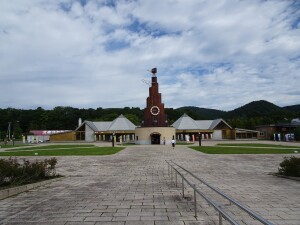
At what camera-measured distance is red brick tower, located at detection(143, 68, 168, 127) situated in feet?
176

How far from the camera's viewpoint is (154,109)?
5372 centimetres

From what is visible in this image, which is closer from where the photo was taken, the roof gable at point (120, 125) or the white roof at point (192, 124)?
the white roof at point (192, 124)

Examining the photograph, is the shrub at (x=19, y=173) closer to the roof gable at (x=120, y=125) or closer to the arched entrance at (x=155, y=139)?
the arched entrance at (x=155, y=139)

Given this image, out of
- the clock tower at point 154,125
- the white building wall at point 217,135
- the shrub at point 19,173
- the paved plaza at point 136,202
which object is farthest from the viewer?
the white building wall at point 217,135

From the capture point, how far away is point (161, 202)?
25.2 ft

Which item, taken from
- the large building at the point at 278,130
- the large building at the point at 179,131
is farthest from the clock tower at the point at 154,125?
the large building at the point at 278,130

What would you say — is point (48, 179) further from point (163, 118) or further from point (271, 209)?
point (163, 118)

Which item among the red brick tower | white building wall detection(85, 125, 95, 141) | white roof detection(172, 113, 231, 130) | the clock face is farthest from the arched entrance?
white building wall detection(85, 125, 95, 141)

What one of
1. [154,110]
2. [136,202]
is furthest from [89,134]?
[136,202]

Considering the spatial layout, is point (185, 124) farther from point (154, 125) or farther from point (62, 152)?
point (62, 152)

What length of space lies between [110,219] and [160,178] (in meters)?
6.41

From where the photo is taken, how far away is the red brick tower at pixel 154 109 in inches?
2115

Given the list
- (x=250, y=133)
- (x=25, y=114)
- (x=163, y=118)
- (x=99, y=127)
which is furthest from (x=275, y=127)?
(x=25, y=114)

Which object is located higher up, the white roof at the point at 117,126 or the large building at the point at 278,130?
the white roof at the point at 117,126
